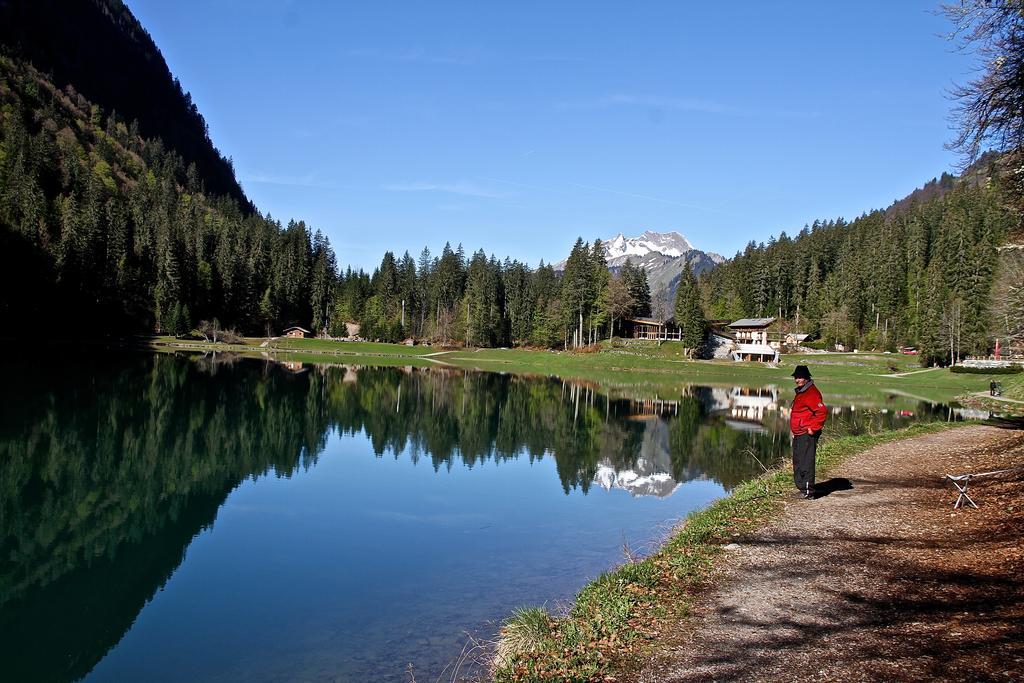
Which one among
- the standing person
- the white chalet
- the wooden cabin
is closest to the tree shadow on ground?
the standing person

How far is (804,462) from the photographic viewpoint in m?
13.8

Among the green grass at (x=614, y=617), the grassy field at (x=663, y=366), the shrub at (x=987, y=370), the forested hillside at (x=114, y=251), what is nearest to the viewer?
the green grass at (x=614, y=617)

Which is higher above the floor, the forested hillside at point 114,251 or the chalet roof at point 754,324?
the forested hillside at point 114,251

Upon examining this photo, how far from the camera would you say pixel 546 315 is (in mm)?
115125

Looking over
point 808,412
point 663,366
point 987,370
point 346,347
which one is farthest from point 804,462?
point 346,347

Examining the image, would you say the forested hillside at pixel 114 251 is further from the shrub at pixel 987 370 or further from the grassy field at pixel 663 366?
the shrub at pixel 987 370

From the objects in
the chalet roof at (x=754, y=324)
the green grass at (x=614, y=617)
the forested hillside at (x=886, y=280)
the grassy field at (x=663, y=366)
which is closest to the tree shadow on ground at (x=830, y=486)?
the green grass at (x=614, y=617)

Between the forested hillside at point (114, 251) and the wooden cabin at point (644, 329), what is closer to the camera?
the forested hillside at point (114, 251)

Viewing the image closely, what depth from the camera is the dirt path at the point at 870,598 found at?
6.12 metres

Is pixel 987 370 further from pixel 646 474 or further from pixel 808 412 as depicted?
pixel 808 412

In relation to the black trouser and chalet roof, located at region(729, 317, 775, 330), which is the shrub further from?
the black trouser

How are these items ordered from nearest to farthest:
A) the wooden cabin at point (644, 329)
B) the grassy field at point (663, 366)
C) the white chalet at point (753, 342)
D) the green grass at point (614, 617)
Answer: the green grass at point (614, 617) < the grassy field at point (663, 366) < the white chalet at point (753, 342) < the wooden cabin at point (644, 329)

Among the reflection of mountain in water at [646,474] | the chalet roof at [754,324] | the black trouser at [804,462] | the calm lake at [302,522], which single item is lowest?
the reflection of mountain in water at [646,474]

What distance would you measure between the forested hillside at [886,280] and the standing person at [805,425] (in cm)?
6148
